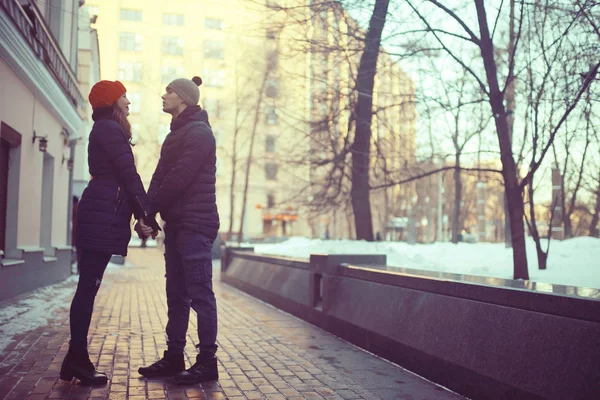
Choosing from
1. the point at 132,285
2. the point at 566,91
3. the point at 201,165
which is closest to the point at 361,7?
the point at 566,91

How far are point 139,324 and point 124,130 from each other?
3.74m

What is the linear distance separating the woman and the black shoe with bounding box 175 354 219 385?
1.78ft

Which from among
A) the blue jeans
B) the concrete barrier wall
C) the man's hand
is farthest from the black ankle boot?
the concrete barrier wall

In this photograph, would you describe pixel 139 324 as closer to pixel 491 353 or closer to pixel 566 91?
pixel 491 353

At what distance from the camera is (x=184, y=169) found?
4770mm

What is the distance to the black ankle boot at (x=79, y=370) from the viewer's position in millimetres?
4531

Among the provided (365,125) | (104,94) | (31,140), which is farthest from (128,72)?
(104,94)

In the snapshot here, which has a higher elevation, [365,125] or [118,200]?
[365,125]

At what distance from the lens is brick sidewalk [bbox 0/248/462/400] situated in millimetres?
4439

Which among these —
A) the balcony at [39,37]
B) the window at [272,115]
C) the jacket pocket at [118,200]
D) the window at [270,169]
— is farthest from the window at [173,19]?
the jacket pocket at [118,200]

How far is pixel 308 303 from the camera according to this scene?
8.29 meters

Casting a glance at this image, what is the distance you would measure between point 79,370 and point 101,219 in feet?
3.45

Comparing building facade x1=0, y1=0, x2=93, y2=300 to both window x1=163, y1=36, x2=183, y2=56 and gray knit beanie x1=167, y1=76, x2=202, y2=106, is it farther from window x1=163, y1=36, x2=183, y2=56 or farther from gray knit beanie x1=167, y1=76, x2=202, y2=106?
window x1=163, y1=36, x2=183, y2=56

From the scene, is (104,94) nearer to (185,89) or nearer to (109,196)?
(185,89)
